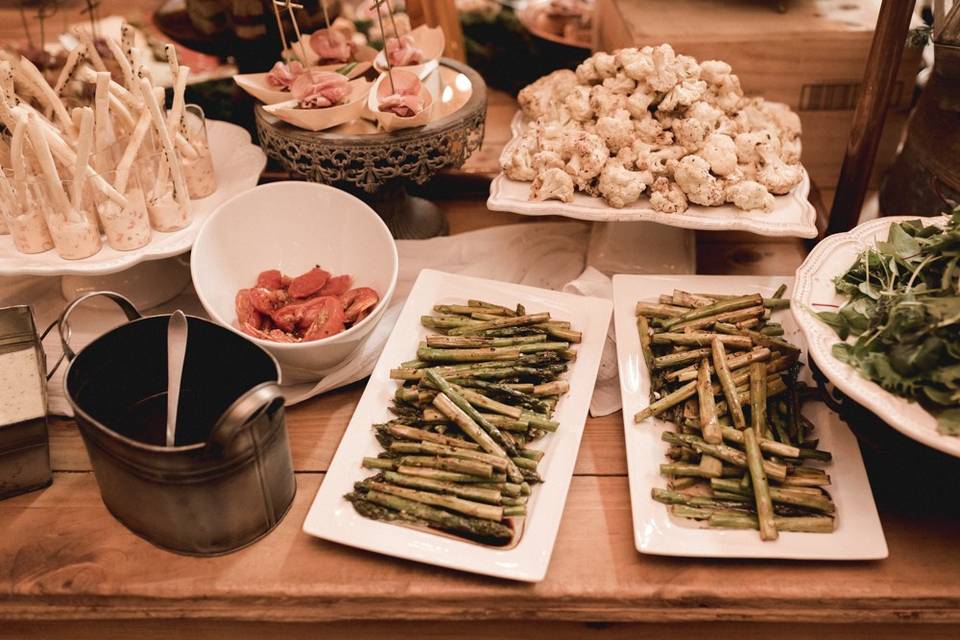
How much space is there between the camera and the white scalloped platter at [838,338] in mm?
1276

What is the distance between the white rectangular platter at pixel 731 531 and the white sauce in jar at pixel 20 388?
3.73 feet

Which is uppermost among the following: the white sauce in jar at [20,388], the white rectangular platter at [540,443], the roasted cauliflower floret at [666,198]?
the roasted cauliflower floret at [666,198]

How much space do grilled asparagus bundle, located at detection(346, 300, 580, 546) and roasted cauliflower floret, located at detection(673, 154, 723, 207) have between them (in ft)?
1.38

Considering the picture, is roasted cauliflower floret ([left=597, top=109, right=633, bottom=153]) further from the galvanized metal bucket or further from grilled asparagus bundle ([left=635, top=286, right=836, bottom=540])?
the galvanized metal bucket

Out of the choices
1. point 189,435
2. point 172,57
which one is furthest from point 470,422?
point 172,57

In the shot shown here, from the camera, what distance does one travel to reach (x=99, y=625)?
5.37 feet

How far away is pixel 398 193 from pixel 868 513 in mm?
1444

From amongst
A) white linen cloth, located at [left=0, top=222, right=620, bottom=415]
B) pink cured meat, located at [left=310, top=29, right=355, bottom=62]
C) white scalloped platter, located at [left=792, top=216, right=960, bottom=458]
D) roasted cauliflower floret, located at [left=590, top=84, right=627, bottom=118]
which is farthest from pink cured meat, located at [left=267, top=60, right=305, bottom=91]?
white scalloped platter, located at [left=792, top=216, right=960, bottom=458]

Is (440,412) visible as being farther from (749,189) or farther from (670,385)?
(749,189)

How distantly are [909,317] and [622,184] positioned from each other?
2.24 ft

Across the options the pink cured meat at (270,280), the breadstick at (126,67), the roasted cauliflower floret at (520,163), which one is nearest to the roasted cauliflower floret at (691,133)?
the roasted cauliflower floret at (520,163)

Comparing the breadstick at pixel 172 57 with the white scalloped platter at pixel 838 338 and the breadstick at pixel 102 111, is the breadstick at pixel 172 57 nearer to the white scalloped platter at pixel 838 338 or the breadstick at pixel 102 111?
the breadstick at pixel 102 111

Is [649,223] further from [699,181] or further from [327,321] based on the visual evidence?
[327,321]

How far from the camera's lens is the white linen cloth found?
179 cm
